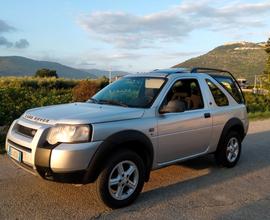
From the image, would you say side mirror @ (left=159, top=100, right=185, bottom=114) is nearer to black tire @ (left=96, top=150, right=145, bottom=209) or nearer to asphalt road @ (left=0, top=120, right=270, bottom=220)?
black tire @ (left=96, top=150, right=145, bottom=209)

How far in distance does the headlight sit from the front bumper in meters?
0.06

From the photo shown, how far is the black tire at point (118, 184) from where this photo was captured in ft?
16.6

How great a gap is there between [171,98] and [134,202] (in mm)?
1681

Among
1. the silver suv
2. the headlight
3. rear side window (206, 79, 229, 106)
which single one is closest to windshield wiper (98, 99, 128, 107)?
the silver suv

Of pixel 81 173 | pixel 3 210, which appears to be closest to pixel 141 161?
pixel 81 173

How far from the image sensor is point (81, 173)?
192 inches

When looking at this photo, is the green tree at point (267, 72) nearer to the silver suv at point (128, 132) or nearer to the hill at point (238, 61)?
the silver suv at point (128, 132)

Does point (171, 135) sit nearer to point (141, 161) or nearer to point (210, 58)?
point (141, 161)

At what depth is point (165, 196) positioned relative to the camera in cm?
576

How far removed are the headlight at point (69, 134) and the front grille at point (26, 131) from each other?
0.31 meters

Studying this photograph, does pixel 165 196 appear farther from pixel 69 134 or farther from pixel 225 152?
pixel 225 152

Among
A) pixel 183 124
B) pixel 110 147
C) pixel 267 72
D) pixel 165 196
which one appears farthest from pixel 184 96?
pixel 267 72

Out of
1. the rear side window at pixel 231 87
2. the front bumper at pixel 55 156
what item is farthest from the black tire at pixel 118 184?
the rear side window at pixel 231 87

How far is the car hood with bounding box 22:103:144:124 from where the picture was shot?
16.6ft
